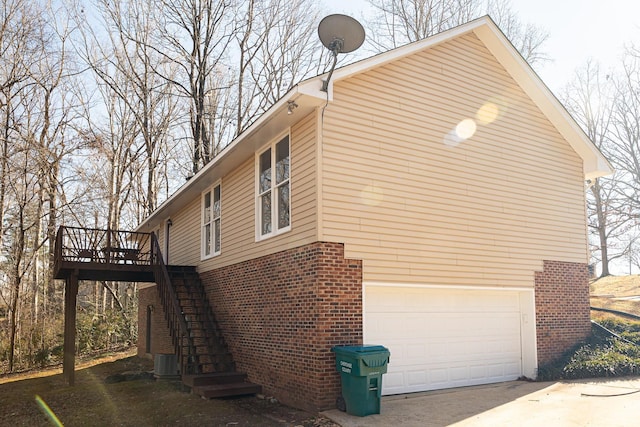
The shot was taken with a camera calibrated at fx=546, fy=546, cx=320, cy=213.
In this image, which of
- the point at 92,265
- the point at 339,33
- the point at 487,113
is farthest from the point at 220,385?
the point at 487,113

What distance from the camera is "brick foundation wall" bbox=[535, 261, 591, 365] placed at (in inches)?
444

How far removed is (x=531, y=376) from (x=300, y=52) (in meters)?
19.7

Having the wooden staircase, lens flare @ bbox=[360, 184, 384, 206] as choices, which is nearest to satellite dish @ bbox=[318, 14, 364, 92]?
lens flare @ bbox=[360, 184, 384, 206]

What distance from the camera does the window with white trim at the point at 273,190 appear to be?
998cm

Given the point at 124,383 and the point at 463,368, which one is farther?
the point at 124,383

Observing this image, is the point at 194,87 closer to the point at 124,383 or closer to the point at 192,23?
the point at 192,23

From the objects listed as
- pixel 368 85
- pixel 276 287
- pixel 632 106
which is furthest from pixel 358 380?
pixel 632 106

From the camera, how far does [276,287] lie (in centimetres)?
988

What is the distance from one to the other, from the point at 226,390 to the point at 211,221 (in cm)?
500

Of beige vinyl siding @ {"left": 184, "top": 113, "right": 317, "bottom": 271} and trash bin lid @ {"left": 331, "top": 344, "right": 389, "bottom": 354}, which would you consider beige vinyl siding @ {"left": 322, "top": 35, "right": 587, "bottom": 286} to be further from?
trash bin lid @ {"left": 331, "top": 344, "right": 389, "bottom": 354}

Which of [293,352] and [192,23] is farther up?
[192,23]

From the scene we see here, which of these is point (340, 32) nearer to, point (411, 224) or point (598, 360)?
point (411, 224)

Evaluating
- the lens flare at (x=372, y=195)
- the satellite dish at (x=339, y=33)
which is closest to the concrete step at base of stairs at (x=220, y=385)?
the lens flare at (x=372, y=195)

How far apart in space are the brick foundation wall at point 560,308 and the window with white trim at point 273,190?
18.1 feet
